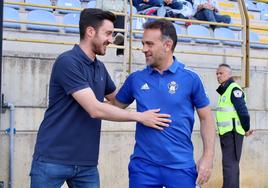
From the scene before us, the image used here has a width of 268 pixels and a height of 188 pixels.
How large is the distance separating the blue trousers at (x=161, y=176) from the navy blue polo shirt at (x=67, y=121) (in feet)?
1.22

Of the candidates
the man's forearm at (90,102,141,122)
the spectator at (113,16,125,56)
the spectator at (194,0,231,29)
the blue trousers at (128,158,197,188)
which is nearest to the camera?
the man's forearm at (90,102,141,122)

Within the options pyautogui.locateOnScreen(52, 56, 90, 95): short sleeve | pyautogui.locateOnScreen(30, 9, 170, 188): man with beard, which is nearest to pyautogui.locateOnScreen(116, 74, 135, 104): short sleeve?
pyautogui.locateOnScreen(30, 9, 170, 188): man with beard

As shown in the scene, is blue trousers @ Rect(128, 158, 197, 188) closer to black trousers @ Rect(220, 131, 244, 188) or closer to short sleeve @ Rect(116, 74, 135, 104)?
short sleeve @ Rect(116, 74, 135, 104)

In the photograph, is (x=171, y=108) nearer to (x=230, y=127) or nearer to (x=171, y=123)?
(x=171, y=123)

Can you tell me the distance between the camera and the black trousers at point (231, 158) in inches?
277

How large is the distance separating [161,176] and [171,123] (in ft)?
1.22

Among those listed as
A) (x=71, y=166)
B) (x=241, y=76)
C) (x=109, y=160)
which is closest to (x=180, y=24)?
(x=241, y=76)

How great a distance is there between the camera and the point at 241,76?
26.5ft

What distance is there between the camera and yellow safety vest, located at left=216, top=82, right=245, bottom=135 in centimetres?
701

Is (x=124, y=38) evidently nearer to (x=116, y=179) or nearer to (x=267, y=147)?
(x=116, y=179)

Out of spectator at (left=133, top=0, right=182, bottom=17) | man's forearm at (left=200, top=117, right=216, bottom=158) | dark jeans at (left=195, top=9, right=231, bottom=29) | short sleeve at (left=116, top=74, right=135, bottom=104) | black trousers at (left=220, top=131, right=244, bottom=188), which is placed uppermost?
spectator at (left=133, top=0, right=182, bottom=17)

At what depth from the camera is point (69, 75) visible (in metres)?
3.61

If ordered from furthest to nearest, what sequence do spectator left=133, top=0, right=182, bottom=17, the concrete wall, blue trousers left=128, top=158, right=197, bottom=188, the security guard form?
spectator left=133, top=0, right=182, bottom=17
the security guard
the concrete wall
blue trousers left=128, top=158, right=197, bottom=188

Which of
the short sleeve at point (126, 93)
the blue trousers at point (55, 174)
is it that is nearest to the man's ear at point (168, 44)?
the short sleeve at point (126, 93)
